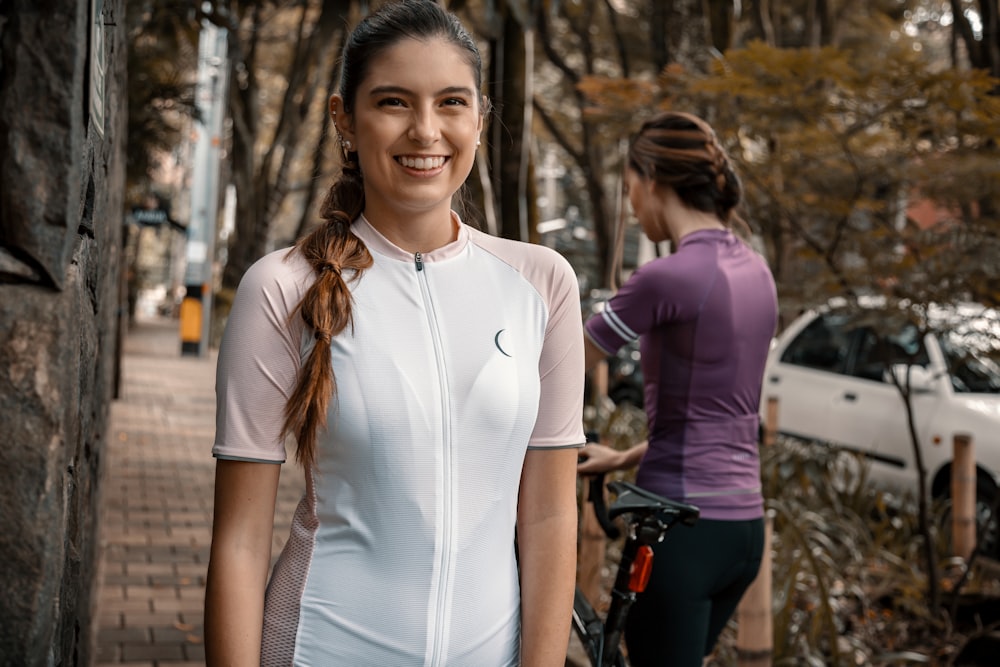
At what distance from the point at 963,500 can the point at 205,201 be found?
620 inches

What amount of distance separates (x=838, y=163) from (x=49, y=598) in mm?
6426

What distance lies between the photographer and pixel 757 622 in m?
4.20

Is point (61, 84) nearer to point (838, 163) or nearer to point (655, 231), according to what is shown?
point (655, 231)

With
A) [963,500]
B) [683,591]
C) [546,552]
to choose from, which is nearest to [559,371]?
[546,552]

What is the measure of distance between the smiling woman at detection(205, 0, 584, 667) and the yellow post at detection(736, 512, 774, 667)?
2.23 metres

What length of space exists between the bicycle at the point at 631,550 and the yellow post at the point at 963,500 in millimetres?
4510

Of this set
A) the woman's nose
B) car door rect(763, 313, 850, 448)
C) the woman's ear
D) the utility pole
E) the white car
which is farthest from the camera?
the utility pole

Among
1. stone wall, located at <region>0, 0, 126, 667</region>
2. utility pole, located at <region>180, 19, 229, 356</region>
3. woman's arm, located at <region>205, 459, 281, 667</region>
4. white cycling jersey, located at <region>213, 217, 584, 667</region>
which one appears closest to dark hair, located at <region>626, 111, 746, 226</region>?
white cycling jersey, located at <region>213, 217, 584, 667</region>

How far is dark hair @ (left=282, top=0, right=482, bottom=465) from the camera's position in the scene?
1.88m

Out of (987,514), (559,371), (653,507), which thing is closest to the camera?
(559,371)

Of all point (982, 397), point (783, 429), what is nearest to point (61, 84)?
point (982, 397)

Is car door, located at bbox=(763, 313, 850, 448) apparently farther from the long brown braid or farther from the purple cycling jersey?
the purple cycling jersey

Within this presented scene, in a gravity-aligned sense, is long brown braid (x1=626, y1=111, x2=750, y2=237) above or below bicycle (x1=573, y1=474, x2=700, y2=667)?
above

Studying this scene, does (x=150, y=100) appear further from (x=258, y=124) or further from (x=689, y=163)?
(x=258, y=124)
